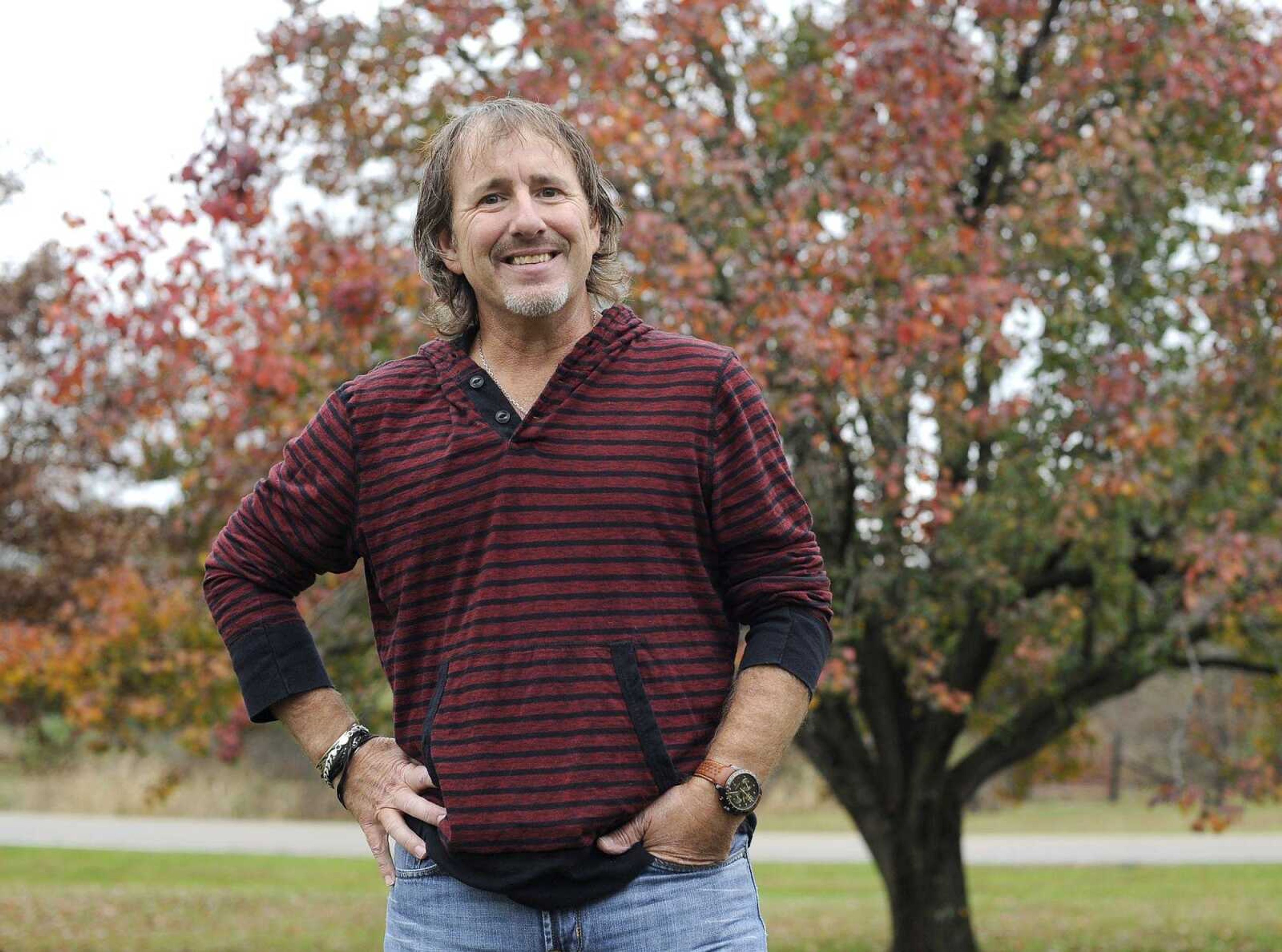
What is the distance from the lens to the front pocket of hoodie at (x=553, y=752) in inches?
81.0

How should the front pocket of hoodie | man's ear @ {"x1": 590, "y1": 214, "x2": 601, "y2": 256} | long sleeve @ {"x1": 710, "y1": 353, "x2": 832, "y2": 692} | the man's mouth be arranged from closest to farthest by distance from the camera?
the front pocket of hoodie < long sleeve @ {"x1": 710, "y1": 353, "x2": 832, "y2": 692} < the man's mouth < man's ear @ {"x1": 590, "y1": 214, "x2": 601, "y2": 256}

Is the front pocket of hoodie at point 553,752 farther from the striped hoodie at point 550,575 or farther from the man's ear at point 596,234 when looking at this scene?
the man's ear at point 596,234


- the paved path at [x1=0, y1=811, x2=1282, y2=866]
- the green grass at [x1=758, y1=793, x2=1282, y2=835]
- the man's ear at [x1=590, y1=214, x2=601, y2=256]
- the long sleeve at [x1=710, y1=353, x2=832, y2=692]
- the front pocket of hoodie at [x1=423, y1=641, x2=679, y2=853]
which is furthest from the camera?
the green grass at [x1=758, y1=793, x2=1282, y2=835]

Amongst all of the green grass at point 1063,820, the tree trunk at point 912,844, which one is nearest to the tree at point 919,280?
the tree trunk at point 912,844

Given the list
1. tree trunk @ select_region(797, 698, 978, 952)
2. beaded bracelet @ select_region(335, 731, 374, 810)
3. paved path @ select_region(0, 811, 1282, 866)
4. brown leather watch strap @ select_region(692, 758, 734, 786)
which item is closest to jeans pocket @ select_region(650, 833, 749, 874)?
brown leather watch strap @ select_region(692, 758, 734, 786)

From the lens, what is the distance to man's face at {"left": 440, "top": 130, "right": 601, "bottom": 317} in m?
2.27

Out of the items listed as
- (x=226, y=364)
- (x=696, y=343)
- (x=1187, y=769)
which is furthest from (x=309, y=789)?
(x=696, y=343)

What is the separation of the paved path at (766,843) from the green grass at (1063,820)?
813 mm

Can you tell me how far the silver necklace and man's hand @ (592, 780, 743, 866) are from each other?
0.60m

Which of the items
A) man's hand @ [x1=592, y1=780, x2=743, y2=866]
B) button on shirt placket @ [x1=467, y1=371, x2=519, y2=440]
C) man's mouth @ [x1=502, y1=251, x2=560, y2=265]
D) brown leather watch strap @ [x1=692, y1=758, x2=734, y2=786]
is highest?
man's mouth @ [x1=502, y1=251, x2=560, y2=265]

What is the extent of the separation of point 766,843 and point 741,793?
58.2 ft

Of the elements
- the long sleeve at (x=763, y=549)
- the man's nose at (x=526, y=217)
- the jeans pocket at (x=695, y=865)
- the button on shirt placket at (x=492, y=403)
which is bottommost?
the jeans pocket at (x=695, y=865)

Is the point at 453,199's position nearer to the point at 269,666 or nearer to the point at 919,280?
the point at 269,666

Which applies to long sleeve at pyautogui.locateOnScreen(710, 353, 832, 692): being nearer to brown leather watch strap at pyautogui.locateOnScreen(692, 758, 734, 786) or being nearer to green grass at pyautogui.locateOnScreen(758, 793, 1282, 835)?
brown leather watch strap at pyautogui.locateOnScreen(692, 758, 734, 786)
